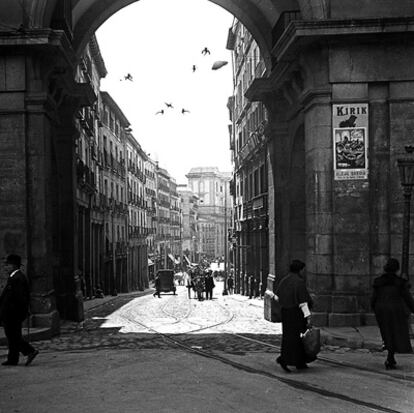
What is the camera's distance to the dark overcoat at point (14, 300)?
9.64m

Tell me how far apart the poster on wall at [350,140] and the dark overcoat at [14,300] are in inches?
262

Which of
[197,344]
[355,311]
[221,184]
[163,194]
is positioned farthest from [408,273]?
[221,184]

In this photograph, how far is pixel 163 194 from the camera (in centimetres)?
9306

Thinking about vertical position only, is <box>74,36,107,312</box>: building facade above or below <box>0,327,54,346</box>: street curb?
above

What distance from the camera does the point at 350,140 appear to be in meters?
13.4

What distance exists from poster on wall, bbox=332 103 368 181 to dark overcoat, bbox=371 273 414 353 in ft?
13.9

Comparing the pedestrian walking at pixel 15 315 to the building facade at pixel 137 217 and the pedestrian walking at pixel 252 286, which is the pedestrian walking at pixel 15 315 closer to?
the pedestrian walking at pixel 252 286

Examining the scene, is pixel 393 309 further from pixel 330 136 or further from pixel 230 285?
pixel 230 285

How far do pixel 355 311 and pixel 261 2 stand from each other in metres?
9.14

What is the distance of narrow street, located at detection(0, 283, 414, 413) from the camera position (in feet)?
23.4

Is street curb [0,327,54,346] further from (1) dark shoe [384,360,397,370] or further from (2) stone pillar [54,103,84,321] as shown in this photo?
(1) dark shoe [384,360,397,370]

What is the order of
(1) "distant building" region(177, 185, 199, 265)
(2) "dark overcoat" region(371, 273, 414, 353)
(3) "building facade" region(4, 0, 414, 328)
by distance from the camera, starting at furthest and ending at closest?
(1) "distant building" region(177, 185, 199, 265)
(3) "building facade" region(4, 0, 414, 328)
(2) "dark overcoat" region(371, 273, 414, 353)

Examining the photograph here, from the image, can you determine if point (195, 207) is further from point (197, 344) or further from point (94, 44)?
point (197, 344)

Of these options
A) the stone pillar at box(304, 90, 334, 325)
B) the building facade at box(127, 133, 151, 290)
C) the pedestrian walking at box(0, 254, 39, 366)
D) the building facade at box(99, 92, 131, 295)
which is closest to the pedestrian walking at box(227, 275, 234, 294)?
the building facade at box(99, 92, 131, 295)
